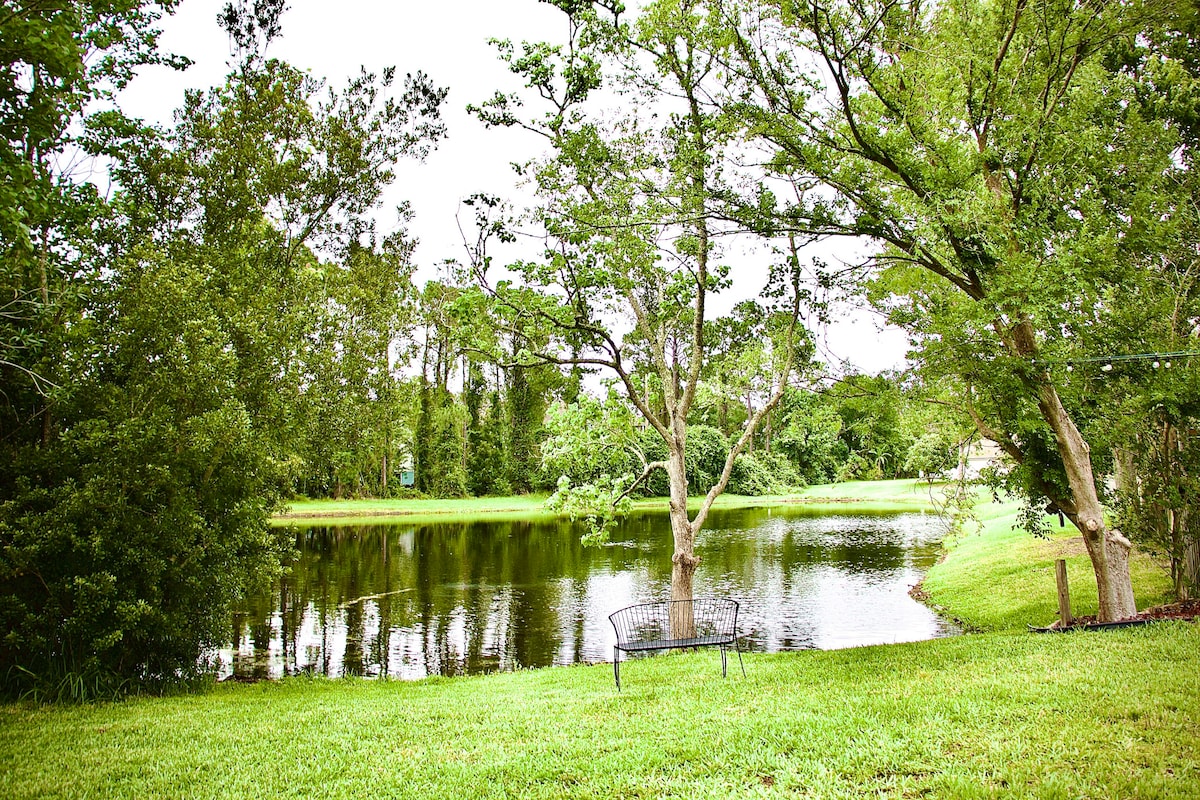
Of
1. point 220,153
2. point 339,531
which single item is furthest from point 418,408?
point 220,153

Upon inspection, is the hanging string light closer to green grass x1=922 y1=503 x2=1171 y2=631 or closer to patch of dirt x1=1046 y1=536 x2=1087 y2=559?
green grass x1=922 y1=503 x2=1171 y2=631

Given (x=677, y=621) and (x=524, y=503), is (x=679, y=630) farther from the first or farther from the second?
(x=524, y=503)

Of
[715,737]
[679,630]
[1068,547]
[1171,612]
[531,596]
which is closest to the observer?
[715,737]

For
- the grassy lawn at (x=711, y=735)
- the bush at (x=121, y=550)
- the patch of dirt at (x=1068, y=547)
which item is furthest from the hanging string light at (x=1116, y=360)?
the bush at (x=121, y=550)

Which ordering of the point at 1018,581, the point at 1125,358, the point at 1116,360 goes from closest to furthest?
1. the point at 1125,358
2. the point at 1116,360
3. the point at 1018,581

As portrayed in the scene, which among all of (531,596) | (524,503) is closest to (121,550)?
(531,596)

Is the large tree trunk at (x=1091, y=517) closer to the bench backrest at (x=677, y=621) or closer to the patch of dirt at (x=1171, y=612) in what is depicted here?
the patch of dirt at (x=1171, y=612)

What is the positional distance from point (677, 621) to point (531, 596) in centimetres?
845

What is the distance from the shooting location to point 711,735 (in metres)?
5.73

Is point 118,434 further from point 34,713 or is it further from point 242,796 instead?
point 242,796

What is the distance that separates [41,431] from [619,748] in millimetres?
9557

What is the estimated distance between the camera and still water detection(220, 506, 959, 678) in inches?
545

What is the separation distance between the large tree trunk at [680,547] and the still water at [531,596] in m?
2.24

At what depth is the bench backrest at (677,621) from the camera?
10572mm
